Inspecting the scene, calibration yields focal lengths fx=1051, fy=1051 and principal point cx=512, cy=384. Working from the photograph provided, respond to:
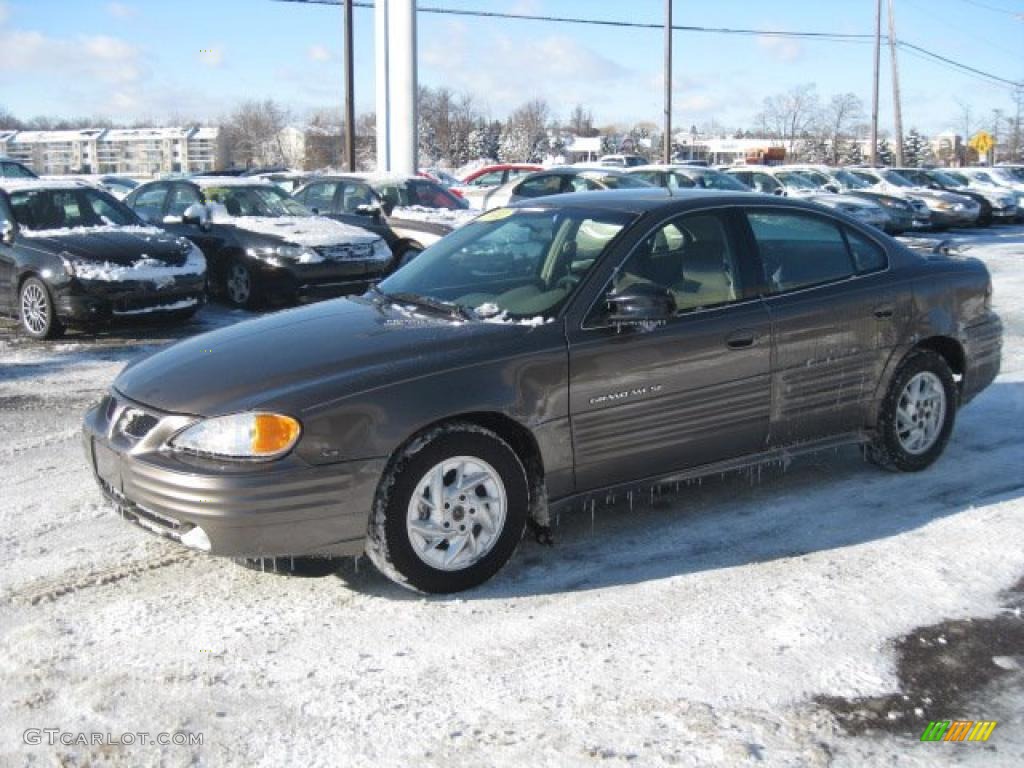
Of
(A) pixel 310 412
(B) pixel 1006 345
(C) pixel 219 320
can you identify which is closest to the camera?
(A) pixel 310 412

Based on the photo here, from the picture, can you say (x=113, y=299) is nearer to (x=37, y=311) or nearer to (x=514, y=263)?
(x=37, y=311)

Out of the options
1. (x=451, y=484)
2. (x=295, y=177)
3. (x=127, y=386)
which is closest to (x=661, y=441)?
(x=451, y=484)

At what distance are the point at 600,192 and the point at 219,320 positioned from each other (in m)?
6.91

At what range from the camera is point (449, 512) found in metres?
4.11

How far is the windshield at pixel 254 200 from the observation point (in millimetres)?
13116

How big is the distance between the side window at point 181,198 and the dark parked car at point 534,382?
9.00 metres

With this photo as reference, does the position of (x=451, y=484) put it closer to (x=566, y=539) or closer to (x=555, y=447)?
(x=555, y=447)

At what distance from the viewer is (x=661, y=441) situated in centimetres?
466

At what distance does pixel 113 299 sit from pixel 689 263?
21.9ft

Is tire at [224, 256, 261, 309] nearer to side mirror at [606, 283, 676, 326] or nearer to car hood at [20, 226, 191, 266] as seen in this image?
car hood at [20, 226, 191, 266]

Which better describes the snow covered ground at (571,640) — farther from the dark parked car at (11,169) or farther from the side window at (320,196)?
the dark parked car at (11,169)

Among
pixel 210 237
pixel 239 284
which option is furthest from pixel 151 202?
pixel 239 284

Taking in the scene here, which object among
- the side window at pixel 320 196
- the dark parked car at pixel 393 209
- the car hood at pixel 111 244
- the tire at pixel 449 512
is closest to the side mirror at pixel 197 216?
the car hood at pixel 111 244

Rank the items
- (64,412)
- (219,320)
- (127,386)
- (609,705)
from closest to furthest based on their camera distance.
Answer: (609,705)
(127,386)
(64,412)
(219,320)
